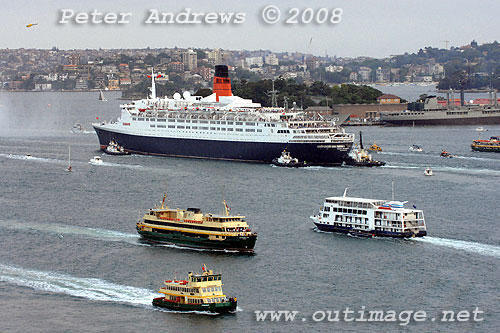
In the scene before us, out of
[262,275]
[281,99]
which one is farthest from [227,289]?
[281,99]

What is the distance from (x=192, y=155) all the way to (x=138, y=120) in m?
7.90

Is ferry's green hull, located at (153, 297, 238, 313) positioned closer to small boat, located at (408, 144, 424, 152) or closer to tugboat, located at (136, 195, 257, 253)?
tugboat, located at (136, 195, 257, 253)

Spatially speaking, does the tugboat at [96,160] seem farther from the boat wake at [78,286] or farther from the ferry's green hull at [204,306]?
the ferry's green hull at [204,306]

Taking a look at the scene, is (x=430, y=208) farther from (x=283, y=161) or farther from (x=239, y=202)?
(x=283, y=161)

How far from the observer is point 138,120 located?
80688mm

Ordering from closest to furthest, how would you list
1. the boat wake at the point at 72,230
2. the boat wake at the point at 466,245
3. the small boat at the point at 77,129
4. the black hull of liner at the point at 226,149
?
1. the boat wake at the point at 466,245
2. the boat wake at the point at 72,230
3. the black hull of liner at the point at 226,149
4. the small boat at the point at 77,129

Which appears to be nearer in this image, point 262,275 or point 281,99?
point 262,275

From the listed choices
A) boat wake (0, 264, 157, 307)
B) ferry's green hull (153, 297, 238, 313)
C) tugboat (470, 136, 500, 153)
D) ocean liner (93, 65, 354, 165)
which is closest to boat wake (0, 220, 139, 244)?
boat wake (0, 264, 157, 307)

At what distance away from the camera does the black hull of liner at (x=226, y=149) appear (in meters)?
68.8

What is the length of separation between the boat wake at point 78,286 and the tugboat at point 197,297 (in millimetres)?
880

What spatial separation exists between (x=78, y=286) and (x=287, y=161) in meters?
35.0

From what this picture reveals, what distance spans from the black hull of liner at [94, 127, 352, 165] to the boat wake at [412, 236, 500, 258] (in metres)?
27.6

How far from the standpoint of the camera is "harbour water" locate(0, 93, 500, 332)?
3128 centimetres

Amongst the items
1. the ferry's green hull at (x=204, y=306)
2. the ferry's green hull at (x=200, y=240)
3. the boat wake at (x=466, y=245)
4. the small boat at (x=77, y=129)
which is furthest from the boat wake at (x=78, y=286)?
the small boat at (x=77, y=129)
